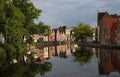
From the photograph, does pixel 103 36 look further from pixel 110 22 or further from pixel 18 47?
pixel 18 47

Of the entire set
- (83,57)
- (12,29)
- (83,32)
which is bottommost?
(83,57)

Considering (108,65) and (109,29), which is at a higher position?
(109,29)

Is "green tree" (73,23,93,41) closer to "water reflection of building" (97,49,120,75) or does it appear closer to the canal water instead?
"water reflection of building" (97,49,120,75)

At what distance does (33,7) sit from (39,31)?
4.36 m

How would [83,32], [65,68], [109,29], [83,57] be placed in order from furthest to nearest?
[83,32], [109,29], [83,57], [65,68]

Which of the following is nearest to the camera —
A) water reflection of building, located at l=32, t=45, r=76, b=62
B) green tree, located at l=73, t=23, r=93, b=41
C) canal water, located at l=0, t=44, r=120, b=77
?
canal water, located at l=0, t=44, r=120, b=77

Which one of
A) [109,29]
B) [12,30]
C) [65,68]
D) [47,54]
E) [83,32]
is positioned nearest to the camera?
[65,68]

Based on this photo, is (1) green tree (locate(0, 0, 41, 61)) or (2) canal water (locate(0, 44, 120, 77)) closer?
(2) canal water (locate(0, 44, 120, 77))

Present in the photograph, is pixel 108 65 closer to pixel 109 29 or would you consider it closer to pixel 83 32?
pixel 109 29

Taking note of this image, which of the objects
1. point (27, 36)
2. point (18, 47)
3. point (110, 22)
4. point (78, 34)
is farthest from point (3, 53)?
point (78, 34)

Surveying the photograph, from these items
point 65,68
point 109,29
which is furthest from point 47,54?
point 109,29

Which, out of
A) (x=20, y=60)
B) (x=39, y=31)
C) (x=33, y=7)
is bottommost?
(x=20, y=60)

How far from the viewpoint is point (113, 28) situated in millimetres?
132875

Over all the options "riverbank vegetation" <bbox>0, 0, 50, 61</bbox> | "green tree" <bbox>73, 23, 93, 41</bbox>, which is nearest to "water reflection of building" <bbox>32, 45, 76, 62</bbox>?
"riverbank vegetation" <bbox>0, 0, 50, 61</bbox>
